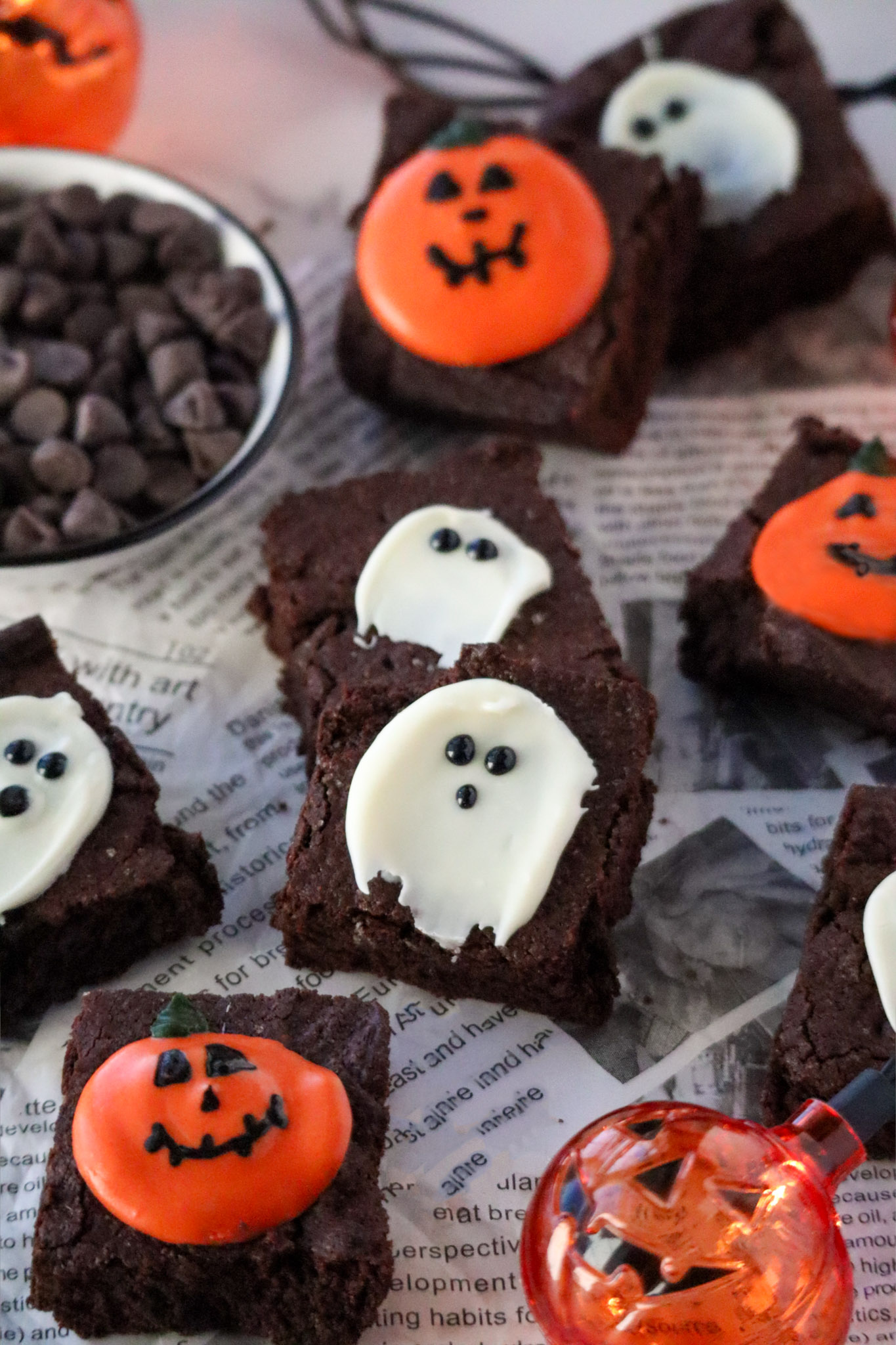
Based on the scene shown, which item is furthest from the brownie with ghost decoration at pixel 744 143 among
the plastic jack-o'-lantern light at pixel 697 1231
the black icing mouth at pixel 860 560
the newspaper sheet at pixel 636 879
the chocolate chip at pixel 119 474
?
the plastic jack-o'-lantern light at pixel 697 1231

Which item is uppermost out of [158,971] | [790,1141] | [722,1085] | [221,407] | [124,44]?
[124,44]

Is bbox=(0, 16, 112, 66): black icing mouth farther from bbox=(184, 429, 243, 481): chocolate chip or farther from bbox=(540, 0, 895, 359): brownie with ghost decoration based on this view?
bbox=(540, 0, 895, 359): brownie with ghost decoration

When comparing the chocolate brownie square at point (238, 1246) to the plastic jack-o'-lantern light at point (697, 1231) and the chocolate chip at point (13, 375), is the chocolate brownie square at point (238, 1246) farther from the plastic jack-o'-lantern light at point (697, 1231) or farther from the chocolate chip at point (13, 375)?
the chocolate chip at point (13, 375)

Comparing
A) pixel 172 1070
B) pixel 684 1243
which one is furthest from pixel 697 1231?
pixel 172 1070

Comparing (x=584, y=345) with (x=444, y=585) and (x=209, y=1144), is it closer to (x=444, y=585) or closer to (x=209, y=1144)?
(x=444, y=585)

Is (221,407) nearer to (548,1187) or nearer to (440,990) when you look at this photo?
(440,990)

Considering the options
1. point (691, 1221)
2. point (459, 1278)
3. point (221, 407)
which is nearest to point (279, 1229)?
point (459, 1278)

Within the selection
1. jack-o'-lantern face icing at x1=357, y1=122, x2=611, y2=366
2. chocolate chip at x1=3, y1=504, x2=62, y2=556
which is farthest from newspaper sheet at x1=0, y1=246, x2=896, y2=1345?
jack-o'-lantern face icing at x1=357, y1=122, x2=611, y2=366
